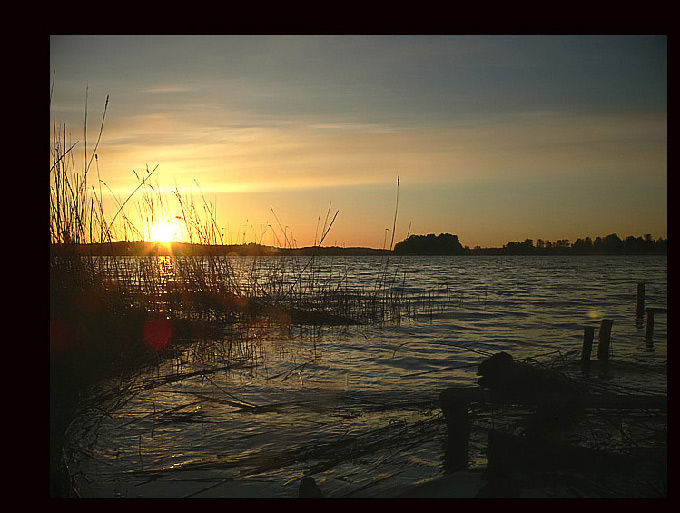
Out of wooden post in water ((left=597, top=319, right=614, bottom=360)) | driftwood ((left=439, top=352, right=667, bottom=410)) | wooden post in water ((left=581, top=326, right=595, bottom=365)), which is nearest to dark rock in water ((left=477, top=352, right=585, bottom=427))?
driftwood ((left=439, top=352, right=667, bottom=410))

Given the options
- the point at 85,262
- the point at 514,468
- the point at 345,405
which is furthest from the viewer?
the point at 85,262

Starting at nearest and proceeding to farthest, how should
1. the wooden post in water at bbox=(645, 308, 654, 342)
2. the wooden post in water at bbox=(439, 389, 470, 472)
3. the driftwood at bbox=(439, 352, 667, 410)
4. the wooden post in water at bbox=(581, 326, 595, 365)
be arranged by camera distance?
the driftwood at bbox=(439, 352, 667, 410) → the wooden post in water at bbox=(439, 389, 470, 472) → the wooden post in water at bbox=(581, 326, 595, 365) → the wooden post in water at bbox=(645, 308, 654, 342)

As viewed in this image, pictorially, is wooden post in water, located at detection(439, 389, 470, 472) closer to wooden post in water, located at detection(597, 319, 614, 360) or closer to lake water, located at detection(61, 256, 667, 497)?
lake water, located at detection(61, 256, 667, 497)

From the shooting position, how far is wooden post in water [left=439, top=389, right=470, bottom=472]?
2.98 meters

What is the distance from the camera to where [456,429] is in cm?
302

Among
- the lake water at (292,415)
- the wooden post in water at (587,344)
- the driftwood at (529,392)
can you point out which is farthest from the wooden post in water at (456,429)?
the wooden post in water at (587,344)

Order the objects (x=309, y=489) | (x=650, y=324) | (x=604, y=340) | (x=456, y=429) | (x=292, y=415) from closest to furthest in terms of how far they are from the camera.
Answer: (x=309, y=489) → (x=456, y=429) → (x=292, y=415) → (x=604, y=340) → (x=650, y=324)

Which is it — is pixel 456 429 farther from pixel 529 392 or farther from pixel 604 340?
pixel 604 340

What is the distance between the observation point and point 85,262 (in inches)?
208

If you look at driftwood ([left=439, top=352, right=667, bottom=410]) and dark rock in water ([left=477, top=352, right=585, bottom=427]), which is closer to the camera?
driftwood ([left=439, top=352, right=667, bottom=410])

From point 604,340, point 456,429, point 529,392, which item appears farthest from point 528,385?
point 604,340
